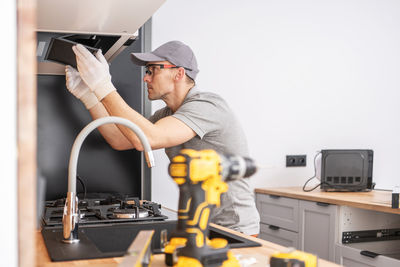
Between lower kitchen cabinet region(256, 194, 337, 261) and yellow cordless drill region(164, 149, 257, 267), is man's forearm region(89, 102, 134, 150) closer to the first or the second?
lower kitchen cabinet region(256, 194, 337, 261)

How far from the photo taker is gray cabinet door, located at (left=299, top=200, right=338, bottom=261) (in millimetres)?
2377

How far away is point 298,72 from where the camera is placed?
3.10 metres

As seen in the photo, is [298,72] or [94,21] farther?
[298,72]

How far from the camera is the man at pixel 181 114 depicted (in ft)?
5.24

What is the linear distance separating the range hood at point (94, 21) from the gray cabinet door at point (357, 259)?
145 centimetres

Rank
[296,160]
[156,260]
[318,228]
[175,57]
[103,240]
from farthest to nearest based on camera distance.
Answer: [296,160] < [318,228] < [175,57] < [103,240] < [156,260]

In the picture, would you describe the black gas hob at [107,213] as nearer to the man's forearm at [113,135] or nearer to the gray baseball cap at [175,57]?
the man's forearm at [113,135]

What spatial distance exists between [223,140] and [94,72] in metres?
0.54

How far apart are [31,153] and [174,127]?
3.36ft

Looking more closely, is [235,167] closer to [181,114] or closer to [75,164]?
[75,164]

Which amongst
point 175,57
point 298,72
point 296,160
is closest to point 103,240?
point 175,57
